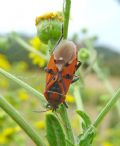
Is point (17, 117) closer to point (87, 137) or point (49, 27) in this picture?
point (87, 137)

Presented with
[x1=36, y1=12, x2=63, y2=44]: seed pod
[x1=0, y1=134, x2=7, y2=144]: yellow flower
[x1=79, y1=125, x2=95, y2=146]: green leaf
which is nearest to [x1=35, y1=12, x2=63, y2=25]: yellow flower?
[x1=36, y1=12, x2=63, y2=44]: seed pod

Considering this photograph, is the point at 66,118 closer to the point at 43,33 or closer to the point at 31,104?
the point at 43,33

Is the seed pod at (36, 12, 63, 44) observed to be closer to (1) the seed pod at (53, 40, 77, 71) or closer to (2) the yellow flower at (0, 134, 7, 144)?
(1) the seed pod at (53, 40, 77, 71)

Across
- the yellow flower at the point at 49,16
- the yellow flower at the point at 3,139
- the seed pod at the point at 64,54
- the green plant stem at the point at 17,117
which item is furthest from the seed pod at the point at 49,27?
the yellow flower at the point at 3,139

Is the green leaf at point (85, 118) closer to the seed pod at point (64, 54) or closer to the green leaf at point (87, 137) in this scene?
the green leaf at point (87, 137)

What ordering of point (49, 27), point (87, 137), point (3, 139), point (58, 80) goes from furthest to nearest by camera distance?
point (3, 139) → point (49, 27) → point (87, 137) → point (58, 80)

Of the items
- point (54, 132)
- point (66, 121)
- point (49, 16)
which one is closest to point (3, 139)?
point (49, 16)
